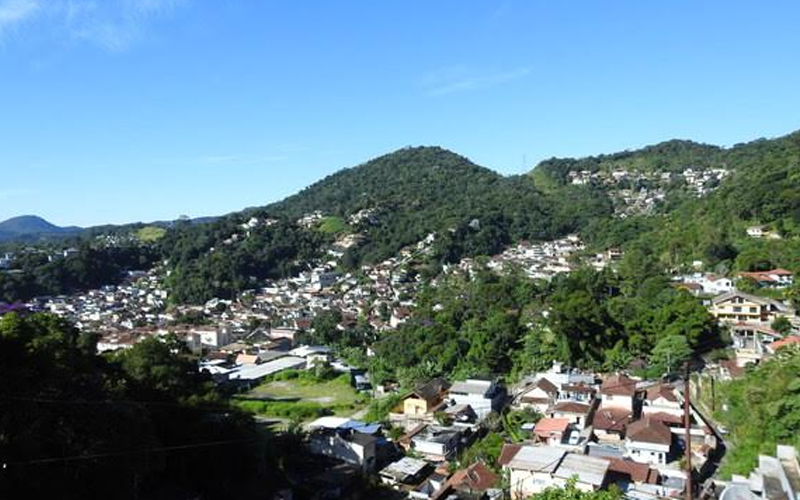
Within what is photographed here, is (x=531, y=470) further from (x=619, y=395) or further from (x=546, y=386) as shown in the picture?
(x=546, y=386)

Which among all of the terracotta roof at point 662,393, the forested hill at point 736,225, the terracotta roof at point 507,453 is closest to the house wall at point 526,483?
the terracotta roof at point 507,453

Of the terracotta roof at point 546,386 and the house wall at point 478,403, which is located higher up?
the terracotta roof at point 546,386

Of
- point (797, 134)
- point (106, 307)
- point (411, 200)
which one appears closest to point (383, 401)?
point (106, 307)

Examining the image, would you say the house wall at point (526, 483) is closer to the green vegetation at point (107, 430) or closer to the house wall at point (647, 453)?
the house wall at point (647, 453)

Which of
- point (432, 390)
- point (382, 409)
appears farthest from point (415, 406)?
point (382, 409)

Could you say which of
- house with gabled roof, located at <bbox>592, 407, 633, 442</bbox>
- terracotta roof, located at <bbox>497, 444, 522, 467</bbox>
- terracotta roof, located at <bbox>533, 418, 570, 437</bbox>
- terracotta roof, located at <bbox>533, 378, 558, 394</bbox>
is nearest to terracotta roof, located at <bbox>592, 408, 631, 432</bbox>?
house with gabled roof, located at <bbox>592, 407, 633, 442</bbox>

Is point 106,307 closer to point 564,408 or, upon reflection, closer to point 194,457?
point 194,457
